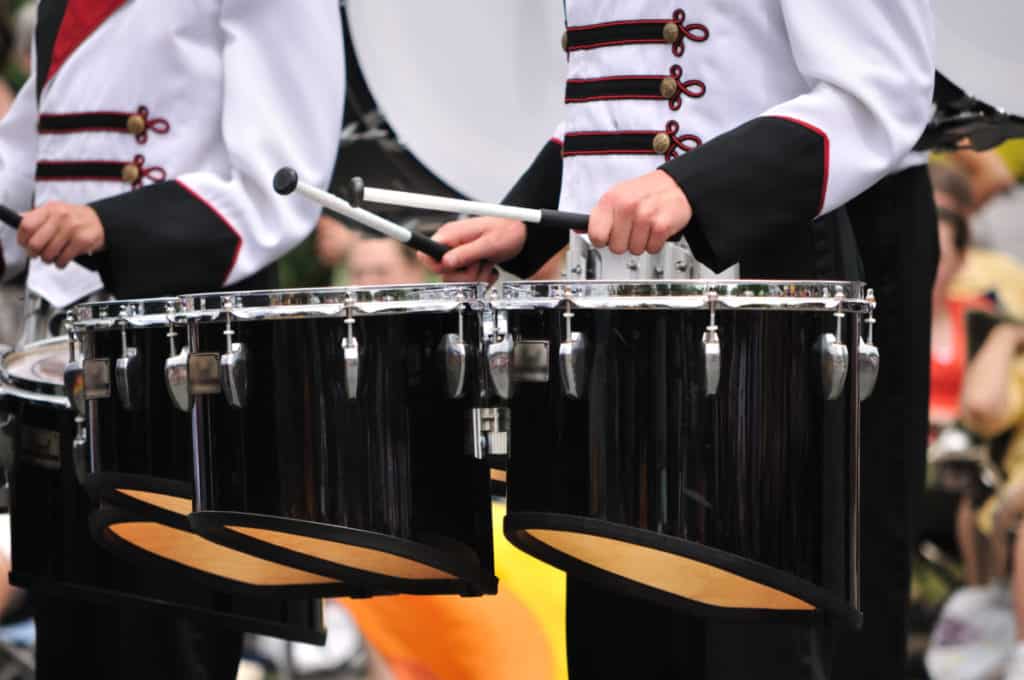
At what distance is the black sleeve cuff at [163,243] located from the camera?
2727mm

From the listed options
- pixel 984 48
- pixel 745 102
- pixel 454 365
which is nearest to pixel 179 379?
pixel 454 365

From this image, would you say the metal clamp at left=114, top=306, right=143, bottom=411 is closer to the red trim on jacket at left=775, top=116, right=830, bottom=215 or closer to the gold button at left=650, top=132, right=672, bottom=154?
the gold button at left=650, top=132, right=672, bottom=154

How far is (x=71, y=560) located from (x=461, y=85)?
106cm

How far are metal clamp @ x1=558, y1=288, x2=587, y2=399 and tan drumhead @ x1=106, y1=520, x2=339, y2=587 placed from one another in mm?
586

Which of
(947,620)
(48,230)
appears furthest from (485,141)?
(947,620)

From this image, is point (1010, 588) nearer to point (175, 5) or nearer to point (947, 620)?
point (947, 620)

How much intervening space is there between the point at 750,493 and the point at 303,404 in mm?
564

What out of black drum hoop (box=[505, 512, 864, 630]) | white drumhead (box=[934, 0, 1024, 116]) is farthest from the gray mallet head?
white drumhead (box=[934, 0, 1024, 116])

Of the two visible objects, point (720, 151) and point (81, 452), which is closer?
point (720, 151)

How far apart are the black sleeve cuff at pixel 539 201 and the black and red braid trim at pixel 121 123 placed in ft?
2.24

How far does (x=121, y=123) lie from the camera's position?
289cm

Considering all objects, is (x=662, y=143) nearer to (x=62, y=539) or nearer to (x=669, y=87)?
(x=669, y=87)

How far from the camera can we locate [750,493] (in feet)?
6.20

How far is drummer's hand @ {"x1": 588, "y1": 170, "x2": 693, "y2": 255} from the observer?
1924 millimetres
